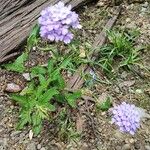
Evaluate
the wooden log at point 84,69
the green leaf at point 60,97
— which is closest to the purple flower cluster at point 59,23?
the green leaf at point 60,97

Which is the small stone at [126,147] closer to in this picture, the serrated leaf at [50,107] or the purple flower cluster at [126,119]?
the purple flower cluster at [126,119]

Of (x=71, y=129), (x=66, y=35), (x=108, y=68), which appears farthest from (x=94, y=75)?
(x=66, y=35)

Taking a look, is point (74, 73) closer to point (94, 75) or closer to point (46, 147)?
point (94, 75)

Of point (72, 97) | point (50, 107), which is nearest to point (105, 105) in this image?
point (72, 97)

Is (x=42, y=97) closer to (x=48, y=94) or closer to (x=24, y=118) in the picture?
(x=48, y=94)

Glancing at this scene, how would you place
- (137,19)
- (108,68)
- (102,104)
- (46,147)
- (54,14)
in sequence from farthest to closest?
(137,19)
(108,68)
(102,104)
(46,147)
(54,14)

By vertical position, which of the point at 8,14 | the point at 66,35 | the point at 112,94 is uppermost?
the point at 66,35

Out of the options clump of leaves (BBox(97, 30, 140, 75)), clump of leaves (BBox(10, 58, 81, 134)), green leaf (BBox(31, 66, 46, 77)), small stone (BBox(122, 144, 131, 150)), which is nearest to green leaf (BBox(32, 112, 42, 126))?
clump of leaves (BBox(10, 58, 81, 134))
